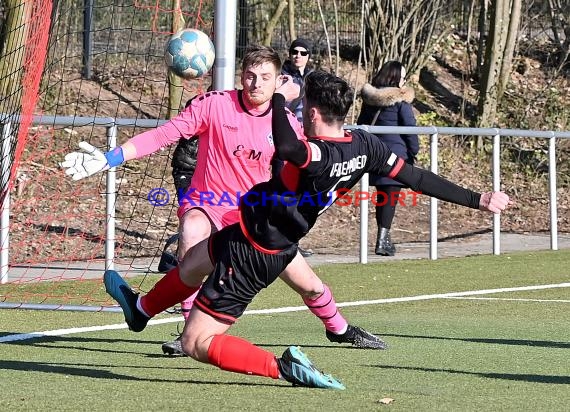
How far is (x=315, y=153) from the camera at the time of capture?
635 centimetres

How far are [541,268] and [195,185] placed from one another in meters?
6.34

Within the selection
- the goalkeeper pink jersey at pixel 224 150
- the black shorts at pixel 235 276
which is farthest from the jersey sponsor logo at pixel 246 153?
the black shorts at pixel 235 276

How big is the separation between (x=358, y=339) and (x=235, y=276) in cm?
175

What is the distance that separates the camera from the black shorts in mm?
6566

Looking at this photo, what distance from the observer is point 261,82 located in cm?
768

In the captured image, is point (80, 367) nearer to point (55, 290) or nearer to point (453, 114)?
point (55, 290)

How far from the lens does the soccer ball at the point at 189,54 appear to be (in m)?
8.82

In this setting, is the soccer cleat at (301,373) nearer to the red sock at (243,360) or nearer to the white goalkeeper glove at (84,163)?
the red sock at (243,360)

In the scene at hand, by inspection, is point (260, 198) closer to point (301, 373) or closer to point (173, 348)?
point (301, 373)

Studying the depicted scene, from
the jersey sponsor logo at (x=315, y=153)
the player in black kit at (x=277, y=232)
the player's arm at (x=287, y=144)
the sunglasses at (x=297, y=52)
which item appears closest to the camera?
the player's arm at (x=287, y=144)

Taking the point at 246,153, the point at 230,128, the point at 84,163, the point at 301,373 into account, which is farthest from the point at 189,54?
the point at 301,373

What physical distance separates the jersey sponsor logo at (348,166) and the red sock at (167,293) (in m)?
1.30

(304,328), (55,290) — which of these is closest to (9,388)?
(304,328)

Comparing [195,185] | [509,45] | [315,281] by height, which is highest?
[509,45]
